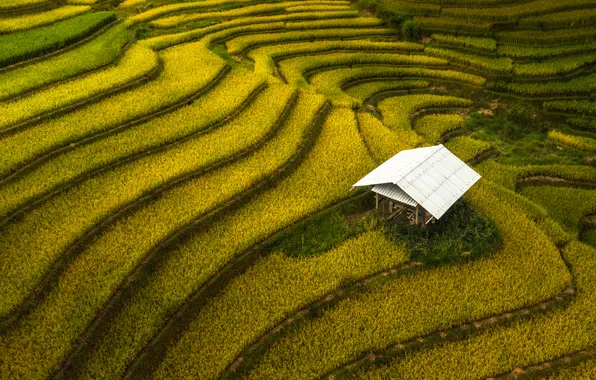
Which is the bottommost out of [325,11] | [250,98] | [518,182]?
Answer: [518,182]

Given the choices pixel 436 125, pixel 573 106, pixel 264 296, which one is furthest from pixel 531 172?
pixel 264 296

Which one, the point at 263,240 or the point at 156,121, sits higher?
the point at 156,121

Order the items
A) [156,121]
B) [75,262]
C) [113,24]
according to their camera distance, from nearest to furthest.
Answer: [75,262] < [156,121] < [113,24]

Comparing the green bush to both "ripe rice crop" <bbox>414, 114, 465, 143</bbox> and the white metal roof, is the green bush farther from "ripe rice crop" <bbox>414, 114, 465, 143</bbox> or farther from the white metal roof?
"ripe rice crop" <bbox>414, 114, 465, 143</bbox>

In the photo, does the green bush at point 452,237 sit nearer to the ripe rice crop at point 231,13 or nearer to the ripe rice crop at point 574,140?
the ripe rice crop at point 574,140

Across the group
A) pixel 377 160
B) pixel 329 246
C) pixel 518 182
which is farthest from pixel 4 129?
pixel 518 182

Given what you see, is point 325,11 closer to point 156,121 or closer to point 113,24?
point 113,24

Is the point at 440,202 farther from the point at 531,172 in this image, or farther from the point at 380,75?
the point at 380,75

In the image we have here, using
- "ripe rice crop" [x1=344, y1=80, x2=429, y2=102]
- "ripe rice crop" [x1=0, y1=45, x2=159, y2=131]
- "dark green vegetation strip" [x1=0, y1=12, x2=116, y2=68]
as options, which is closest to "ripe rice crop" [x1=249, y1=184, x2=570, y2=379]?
"ripe rice crop" [x1=344, y1=80, x2=429, y2=102]
